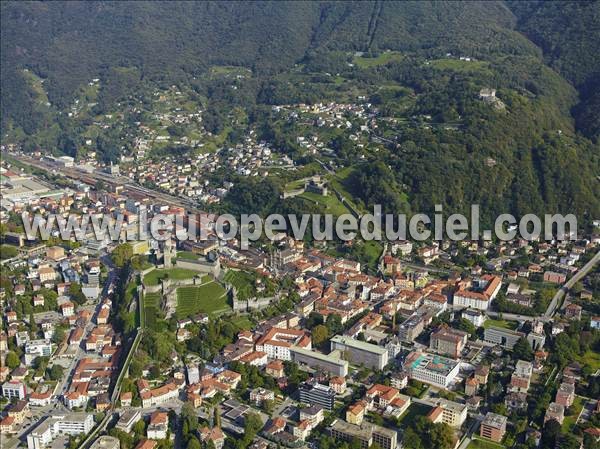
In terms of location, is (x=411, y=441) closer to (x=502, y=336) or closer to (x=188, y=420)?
(x=188, y=420)

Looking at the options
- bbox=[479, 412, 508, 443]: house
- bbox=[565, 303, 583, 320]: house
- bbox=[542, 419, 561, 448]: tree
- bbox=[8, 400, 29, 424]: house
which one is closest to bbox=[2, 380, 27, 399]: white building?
bbox=[8, 400, 29, 424]: house

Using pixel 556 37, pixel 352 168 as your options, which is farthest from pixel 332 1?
pixel 352 168

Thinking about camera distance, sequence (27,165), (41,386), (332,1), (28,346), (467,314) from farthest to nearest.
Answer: (332,1), (27,165), (467,314), (28,346), (41,386)

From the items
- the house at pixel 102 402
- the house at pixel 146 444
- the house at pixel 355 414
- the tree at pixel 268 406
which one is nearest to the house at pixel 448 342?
the house at pixel 355 414

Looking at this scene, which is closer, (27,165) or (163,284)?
(163,284)

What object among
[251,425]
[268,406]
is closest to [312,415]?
[268,406]

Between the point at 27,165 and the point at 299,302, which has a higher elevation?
the point at 27,165

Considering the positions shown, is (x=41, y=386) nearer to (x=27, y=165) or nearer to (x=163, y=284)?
(x=163, y=284)
